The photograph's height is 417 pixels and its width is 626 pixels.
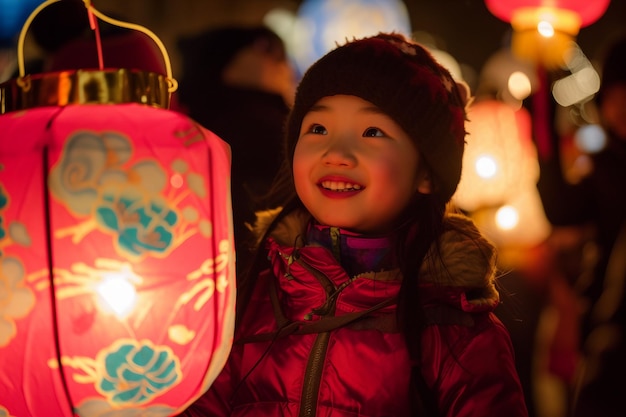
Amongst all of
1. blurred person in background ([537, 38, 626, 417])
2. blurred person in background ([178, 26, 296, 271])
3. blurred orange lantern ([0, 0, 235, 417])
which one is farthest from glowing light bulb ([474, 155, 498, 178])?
blurred orange lantern ([0, 0, 235, 417])

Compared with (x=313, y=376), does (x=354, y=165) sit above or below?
above

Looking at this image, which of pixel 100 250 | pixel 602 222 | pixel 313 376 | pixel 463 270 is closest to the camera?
pixel 100 250

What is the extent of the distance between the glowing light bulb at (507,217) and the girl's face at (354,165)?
3.46m

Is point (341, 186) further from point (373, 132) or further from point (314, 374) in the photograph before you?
point (314, 374)

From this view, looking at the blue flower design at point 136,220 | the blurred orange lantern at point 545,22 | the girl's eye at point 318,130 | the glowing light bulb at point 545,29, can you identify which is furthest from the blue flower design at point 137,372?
the glowing light bulb at point 545,29

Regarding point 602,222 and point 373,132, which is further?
point 602,222

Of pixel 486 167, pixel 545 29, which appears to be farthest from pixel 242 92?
pixel 486 167

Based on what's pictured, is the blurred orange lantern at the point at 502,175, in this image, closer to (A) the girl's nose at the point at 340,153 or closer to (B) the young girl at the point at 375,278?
(B) the young girl at the point at 375,278

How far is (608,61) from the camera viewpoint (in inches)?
157

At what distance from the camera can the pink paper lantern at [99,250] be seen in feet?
4.88

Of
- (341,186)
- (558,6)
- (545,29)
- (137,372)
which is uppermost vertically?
(558,6)

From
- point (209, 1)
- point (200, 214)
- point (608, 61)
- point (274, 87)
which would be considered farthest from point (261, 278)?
point (209, 1)

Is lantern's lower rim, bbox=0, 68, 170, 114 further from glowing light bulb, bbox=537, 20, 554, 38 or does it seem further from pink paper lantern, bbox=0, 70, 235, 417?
glowing light bulb, bbox=537, 20, 554, 38

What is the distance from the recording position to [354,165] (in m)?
2.15
